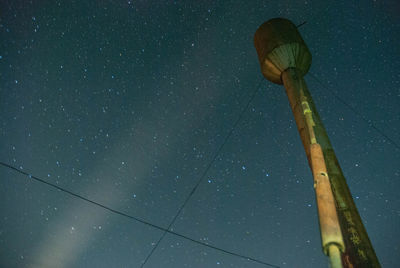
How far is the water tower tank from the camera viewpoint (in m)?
2.65

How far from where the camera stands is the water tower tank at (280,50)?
2.65 meters

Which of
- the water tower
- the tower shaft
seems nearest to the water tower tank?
the water tower

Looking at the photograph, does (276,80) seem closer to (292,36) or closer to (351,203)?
(292,36)

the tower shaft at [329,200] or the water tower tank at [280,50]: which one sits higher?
the water tower tank at [280,50]

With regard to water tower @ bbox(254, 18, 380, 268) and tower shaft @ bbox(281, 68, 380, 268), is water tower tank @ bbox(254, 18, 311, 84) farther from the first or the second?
tower shaft @ bbox(281, 68, 380, 268)

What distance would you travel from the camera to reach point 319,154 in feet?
3.60

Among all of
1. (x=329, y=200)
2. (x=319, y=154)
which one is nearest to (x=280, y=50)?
(x=319, y=154)

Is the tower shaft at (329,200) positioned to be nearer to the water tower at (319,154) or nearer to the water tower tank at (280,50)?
the water tower at (319,154)

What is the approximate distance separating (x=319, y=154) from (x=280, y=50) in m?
1.87

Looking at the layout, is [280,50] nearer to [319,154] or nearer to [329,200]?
[319,154]

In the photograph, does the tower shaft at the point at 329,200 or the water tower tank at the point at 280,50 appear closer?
the tower shaft at the point at 329,200

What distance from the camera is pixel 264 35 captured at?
2855 mm

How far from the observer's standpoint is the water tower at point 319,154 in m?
0.87

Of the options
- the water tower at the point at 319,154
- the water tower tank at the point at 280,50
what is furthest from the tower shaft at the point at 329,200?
the water tower tank at the point at 280,50
